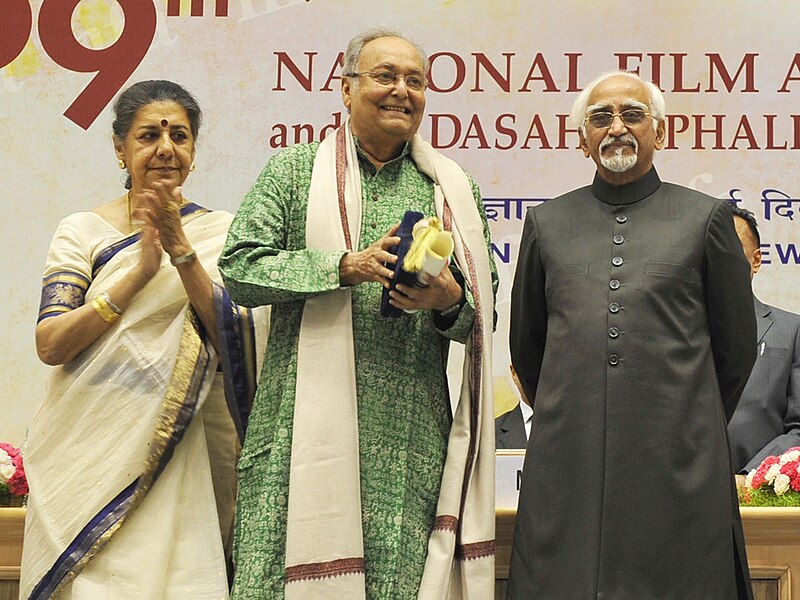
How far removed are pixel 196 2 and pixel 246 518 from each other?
3.13m

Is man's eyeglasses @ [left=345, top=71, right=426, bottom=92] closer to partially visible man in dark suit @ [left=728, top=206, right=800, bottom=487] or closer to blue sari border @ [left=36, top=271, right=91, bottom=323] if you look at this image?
blue sari border @ [left=36, top=271, right=91, bottom=323]

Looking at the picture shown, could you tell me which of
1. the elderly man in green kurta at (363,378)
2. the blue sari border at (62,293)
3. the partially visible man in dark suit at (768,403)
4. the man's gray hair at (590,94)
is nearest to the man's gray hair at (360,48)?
the elderly man in green kurta at (363,378)

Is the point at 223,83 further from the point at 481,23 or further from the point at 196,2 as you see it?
the point at 481,23

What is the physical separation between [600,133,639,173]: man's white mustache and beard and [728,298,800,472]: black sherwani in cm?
171

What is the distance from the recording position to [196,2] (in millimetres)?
5645

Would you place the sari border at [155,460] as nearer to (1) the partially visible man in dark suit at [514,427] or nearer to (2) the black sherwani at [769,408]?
(1) the partially visible man in dark suit at [514,427]

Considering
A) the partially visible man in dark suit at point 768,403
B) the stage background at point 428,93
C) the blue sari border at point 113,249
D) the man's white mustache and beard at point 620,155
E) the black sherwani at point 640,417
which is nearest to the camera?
the black sherwani at point 640,417

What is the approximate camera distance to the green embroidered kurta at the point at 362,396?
3.08 metres

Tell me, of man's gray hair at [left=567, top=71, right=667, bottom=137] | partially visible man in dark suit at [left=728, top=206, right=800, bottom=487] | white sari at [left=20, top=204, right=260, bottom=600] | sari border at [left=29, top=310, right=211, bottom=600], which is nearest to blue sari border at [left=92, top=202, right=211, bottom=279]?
white sari at [left=20, top=204, right=260, bottom=600]

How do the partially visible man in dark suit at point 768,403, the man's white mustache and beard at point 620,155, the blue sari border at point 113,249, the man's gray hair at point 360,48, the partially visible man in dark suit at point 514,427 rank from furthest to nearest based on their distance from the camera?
Result: the partially visible man in dark suit at point 514,427 < the partially visible man in dark suit at point 768,403 < the blue sari border at point 113,249 < the man's gray hair at point 360,48 < the man's white mustache and beard at point 620,155

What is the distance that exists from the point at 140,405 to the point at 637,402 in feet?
4.11

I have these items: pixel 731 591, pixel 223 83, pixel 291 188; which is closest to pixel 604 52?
pixel 223 83

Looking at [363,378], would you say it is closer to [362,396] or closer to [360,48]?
[362,396]

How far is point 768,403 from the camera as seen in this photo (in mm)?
4719
